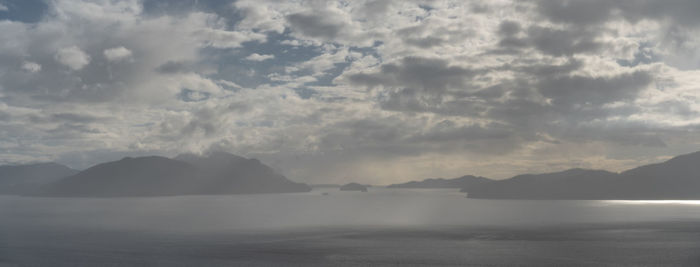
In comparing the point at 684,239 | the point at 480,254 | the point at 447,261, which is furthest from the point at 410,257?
the point at 684,239

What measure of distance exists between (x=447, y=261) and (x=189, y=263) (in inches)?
1551

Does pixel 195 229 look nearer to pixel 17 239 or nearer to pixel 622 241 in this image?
pixel 17 239

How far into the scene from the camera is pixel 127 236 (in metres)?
111

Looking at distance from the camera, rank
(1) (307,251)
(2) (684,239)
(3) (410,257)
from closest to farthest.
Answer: (3) (410,257) → (1) (307,251) → (2) (684,239)

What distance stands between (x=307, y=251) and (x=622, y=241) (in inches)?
2664

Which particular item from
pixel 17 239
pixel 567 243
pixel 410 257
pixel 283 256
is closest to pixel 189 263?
pixel 283 256

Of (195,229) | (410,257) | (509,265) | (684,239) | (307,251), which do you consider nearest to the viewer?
(509,265)

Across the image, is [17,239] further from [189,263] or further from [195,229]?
[189,263]

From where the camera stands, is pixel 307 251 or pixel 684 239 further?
pixel 684 239

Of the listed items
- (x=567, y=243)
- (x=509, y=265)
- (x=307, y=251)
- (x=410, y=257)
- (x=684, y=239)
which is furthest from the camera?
(x=684, y=239)

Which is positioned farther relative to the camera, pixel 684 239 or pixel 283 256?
pixel 684 239

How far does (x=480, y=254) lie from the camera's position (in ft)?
265

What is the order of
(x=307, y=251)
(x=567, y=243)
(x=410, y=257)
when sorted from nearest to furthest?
1. (x=410, y=257)
2. (x=307, y=251)
3. (x=567, y=243)

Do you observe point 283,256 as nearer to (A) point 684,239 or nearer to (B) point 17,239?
(B) point 17,239
